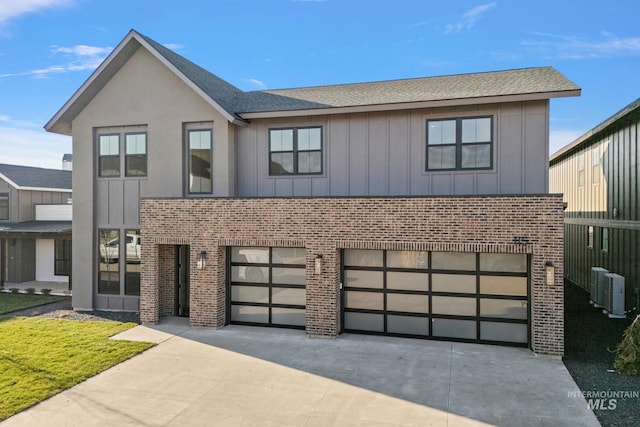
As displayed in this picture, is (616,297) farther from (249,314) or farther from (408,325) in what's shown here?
(249,314)

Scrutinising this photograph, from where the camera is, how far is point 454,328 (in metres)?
11.0

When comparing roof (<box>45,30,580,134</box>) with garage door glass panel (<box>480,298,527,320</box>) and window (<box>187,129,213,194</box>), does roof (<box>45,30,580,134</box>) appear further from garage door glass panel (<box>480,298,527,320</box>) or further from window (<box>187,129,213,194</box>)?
garage door glass panel (<box>480,298,527,320</box>)

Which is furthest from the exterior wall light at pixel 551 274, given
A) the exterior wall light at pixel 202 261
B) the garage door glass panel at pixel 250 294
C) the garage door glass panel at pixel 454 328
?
the exterior wall light at pixel 202 261

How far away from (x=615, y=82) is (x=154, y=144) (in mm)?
21235

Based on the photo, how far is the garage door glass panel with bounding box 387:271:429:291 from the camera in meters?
11.2

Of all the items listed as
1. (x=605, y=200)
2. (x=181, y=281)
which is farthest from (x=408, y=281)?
(x=605, y=200)

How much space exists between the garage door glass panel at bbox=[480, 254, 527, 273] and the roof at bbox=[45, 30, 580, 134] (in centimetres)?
399

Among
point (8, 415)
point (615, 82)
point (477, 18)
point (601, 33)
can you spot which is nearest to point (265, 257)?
point (8, 415)

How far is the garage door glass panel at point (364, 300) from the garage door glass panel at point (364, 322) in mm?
216

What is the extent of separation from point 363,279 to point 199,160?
633 centimetres

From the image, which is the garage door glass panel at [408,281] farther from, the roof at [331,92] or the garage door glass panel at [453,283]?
the roof at [331,92]

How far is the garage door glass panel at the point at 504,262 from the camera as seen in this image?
10.6 meters

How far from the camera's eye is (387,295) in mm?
11445

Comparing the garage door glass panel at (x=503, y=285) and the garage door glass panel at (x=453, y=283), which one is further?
the garage door glass panel at (x=453, y=283)
